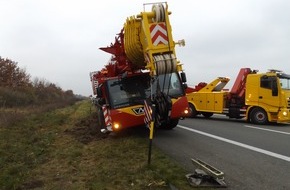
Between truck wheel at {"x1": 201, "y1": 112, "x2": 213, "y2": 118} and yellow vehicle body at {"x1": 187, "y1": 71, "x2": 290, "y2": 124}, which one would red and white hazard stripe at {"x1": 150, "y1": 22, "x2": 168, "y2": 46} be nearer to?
yellow vehicle body at {"x1": 187, "y1": 71, "x2": 290, "y2": 124}

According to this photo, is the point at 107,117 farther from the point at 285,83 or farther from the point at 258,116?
the point at 285,83

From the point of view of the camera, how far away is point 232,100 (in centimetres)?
1972

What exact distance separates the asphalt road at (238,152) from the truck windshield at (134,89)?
4.85 feet

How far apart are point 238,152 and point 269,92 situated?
28.6 ft

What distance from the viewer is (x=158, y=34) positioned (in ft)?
33.1

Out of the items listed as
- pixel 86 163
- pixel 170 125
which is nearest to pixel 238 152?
pixel 86 163

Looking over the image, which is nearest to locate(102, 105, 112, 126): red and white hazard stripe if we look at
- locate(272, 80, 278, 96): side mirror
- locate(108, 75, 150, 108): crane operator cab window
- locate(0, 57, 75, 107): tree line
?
locate(108, 75, 150, 108): crane operator cab window

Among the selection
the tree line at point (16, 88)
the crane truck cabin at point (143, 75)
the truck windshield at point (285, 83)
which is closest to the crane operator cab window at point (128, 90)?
the crane truck cabin at point (143, 75)

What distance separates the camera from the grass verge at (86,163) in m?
7.26

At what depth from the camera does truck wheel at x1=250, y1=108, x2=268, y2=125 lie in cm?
1806

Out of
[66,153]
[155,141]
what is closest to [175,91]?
[155,141]

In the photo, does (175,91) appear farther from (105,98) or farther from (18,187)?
(18,187)

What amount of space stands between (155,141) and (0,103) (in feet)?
98.2

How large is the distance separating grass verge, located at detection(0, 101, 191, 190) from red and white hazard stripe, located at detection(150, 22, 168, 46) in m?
2.83
